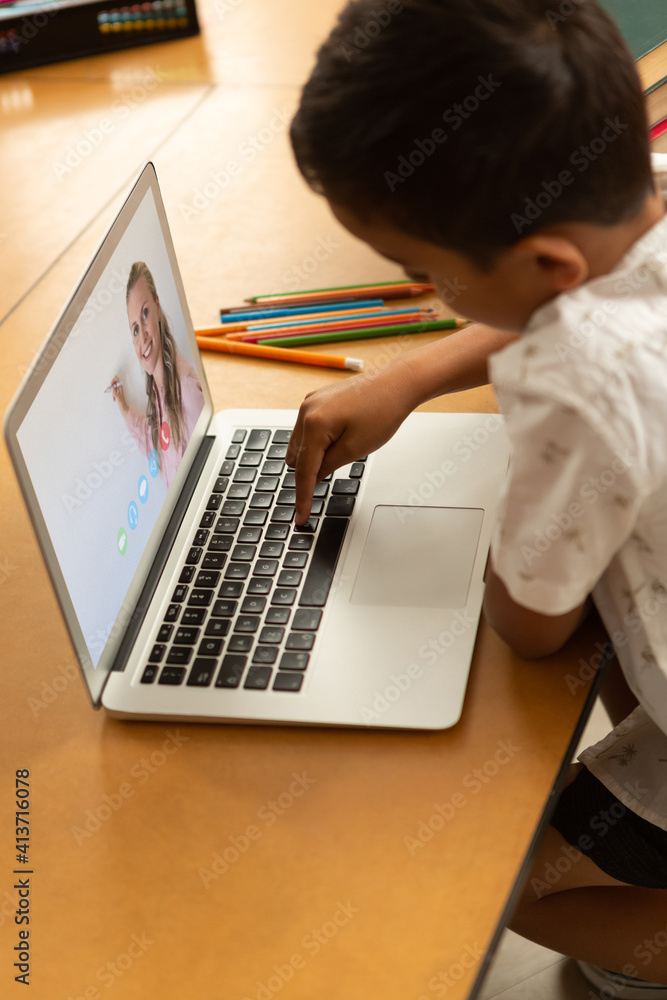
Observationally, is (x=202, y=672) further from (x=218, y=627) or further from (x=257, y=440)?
(x=257, y=440)

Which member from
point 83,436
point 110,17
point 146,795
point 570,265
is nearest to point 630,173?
point 570,265

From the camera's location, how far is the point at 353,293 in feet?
3.56

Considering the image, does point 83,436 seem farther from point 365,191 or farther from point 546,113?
point 546,113

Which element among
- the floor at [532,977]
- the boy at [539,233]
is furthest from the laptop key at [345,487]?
the floor at [532,977]

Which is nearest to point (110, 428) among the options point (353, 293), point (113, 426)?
point (113, 426)

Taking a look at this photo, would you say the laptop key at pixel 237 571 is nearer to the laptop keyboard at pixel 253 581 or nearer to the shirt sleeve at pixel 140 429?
the laptop keyboard at pixel 253 581

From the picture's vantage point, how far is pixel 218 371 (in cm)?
103

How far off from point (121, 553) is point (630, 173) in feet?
1.45

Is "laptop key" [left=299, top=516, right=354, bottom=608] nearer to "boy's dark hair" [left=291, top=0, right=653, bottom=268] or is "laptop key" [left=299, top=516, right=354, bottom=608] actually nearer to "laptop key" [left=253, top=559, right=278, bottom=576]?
"laptop key" [left=253, top=559, right=278, bottom=576]

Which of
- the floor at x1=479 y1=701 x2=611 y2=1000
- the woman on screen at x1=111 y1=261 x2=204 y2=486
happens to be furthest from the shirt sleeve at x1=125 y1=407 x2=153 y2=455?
the floor at x1=479 y1=701 x2=611 y2=1000

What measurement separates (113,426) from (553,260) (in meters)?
0.35

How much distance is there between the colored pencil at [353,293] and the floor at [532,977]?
1.84ft

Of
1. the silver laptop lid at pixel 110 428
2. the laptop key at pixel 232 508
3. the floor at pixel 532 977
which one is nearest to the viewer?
the silver laptop lid at pixel 110 428

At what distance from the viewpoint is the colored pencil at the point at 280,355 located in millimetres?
996
